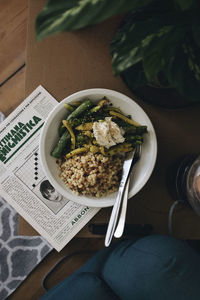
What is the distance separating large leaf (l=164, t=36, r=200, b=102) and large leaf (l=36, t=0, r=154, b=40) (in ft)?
0.46

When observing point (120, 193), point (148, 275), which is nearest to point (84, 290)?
point (148, 275)

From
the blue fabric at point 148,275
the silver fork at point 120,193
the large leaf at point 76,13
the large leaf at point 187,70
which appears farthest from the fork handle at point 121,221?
the large leaf at point 76,13

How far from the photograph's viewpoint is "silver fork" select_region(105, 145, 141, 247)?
682mm

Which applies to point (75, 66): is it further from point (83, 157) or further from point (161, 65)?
point (161, 65)

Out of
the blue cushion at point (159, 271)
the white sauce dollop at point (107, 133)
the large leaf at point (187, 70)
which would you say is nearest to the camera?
the large leaf at point (187, 70)

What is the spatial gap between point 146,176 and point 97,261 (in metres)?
0.36

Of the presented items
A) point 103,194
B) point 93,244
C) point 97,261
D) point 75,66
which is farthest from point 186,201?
point 93,244

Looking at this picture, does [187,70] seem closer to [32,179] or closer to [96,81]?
[96,81]

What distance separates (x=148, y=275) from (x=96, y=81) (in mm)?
514

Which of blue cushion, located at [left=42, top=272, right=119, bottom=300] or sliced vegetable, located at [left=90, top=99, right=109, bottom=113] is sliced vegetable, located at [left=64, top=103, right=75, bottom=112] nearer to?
sliced vegetable, located at [left=90, top=99, right=109, bottom=113]

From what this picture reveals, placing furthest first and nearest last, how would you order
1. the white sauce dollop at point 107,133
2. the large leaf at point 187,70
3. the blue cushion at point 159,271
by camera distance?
the blue cushion at point 159,271
the white sauce dollop at point 107,133
the large leaf at point 187,70

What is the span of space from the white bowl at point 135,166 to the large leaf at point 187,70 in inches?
7.3

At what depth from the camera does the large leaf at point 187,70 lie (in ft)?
1.60

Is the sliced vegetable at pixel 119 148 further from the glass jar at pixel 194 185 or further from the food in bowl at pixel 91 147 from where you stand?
the glass jar at pixel 194 185
